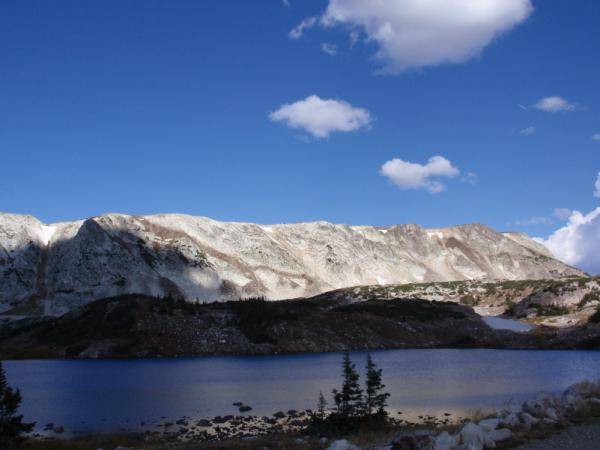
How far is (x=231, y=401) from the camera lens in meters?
57.4

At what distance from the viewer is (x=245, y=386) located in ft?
228

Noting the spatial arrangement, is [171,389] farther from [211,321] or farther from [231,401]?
[211,321]

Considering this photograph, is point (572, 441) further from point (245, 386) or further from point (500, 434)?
point (245, 386)

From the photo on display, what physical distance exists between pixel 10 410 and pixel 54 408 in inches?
992

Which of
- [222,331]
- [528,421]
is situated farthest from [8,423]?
[222,331]

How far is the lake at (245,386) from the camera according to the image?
50.5m

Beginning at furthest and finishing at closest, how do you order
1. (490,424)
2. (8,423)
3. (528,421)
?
1. (8,423)
2. (528,421)
3. (490,424)

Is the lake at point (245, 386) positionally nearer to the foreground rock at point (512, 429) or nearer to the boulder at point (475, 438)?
the foreground rock at point (512, 429)

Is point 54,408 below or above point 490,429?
below

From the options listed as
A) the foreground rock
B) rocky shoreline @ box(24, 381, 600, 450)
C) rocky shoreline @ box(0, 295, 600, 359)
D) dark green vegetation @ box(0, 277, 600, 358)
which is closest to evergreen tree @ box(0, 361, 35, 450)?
rocky shoreline @ box(24, 381, 600, 450)

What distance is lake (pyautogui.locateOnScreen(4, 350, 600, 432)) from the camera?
50.5m

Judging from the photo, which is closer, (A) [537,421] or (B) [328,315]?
(A) [537,421]

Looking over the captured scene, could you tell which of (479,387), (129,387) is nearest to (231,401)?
(129,387)

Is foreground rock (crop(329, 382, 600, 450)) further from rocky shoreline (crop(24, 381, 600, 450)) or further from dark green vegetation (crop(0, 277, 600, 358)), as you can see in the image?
dark green vegetation (crop(0, 277, 600, 358))
